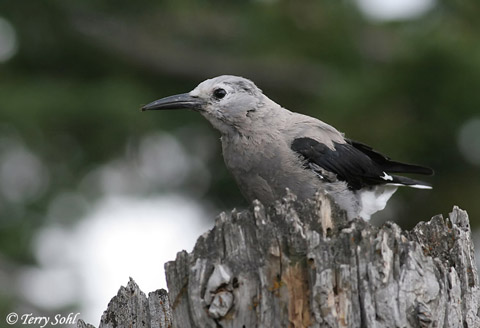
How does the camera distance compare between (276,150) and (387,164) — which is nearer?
(276,150)

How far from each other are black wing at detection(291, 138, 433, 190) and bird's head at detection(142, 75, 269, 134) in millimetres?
438

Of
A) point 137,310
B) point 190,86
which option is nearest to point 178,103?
point 137,310

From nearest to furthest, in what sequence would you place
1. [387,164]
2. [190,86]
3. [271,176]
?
[271,176] → [387,164] → [190,86]

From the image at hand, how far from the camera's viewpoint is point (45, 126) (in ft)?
37.6

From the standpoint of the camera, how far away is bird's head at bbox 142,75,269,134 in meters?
6.11

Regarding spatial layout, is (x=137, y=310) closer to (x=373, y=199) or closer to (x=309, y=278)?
(x=309, y=278)

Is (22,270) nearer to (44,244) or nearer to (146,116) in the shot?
(44,244)

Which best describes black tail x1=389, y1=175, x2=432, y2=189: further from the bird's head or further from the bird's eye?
the bird's eye

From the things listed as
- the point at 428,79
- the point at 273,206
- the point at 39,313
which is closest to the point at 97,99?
the point at 39,313

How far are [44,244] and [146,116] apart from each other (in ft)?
8.55

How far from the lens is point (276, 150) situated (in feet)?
19.4

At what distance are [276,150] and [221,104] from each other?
0.59 metres

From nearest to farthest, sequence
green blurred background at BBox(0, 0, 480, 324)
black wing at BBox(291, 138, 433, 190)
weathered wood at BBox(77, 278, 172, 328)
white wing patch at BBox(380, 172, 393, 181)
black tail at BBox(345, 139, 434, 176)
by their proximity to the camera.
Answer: weathered wood at BBox(77, 278, 172, 328), black wing at BBox(291, 138, 433, 190), white wing patch at BBox(380, 172, 393, 181), black tail at BBox(345, 139, 434, 176), green blurred background at BBox(0, 0, 480, 324)

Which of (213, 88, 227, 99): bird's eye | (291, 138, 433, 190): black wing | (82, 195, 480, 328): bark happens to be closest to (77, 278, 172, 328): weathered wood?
(82, 195, 480, 328): bark
